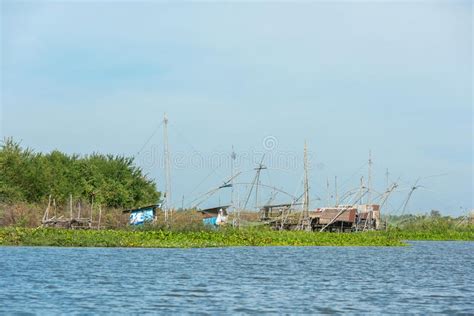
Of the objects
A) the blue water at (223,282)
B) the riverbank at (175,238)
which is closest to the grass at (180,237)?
the riverbank at (175,238)

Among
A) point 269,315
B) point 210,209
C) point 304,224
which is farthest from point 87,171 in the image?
point 269,315

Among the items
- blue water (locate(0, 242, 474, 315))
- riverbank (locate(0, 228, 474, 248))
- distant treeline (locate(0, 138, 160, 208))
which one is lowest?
blue water (locate(0, 242, 474, 315))

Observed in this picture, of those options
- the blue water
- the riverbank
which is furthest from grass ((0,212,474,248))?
the blue water

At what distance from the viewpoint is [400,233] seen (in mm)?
60281

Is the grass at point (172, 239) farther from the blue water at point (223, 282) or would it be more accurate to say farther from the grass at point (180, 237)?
the blue water at point (223, 282)

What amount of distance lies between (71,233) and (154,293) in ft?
64.7

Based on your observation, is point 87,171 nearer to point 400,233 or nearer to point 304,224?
point 304,224

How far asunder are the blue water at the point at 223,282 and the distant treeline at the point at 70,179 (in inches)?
709

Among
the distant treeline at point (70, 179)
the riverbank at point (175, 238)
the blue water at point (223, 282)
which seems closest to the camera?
the blue water at point (223, 282)

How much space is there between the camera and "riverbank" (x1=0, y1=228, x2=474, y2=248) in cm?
3812

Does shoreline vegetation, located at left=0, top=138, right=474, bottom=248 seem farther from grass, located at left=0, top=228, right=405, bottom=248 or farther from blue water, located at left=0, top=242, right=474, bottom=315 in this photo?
blue water, located at left=0, top=242, right=474, bottom=315

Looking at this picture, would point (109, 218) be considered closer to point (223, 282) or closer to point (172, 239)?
point (172, 239)

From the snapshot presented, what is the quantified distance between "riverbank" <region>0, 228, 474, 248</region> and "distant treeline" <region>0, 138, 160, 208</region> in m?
11.4

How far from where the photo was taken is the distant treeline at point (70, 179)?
52.8 meters
